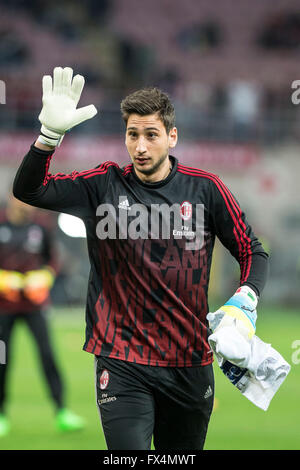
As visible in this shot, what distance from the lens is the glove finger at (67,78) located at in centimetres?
426

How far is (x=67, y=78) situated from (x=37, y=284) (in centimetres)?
472

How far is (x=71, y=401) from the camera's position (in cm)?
998

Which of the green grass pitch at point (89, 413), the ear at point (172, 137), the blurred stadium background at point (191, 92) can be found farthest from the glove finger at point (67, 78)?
the blurred stadium background at point (191, 92)

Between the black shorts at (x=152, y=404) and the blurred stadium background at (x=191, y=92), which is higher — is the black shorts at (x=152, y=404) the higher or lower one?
the lower one

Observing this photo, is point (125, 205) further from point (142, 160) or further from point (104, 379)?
point (104, 379)

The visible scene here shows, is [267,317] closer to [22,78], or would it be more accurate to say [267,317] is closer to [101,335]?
[22,78]

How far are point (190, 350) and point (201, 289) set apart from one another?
35 cm

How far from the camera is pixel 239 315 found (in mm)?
4285

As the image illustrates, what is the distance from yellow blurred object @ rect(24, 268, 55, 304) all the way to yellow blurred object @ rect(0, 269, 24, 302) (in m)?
0.07

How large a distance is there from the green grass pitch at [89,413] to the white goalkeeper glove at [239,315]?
332cm

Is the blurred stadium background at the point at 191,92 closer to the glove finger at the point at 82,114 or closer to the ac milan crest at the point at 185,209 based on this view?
the ac milan crest at the point at 185,209

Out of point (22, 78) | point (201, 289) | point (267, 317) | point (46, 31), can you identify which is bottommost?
point (267, 317)

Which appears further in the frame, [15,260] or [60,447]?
[15,260]

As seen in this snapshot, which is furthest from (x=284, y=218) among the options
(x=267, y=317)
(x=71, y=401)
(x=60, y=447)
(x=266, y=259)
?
(x=266, y=259)
